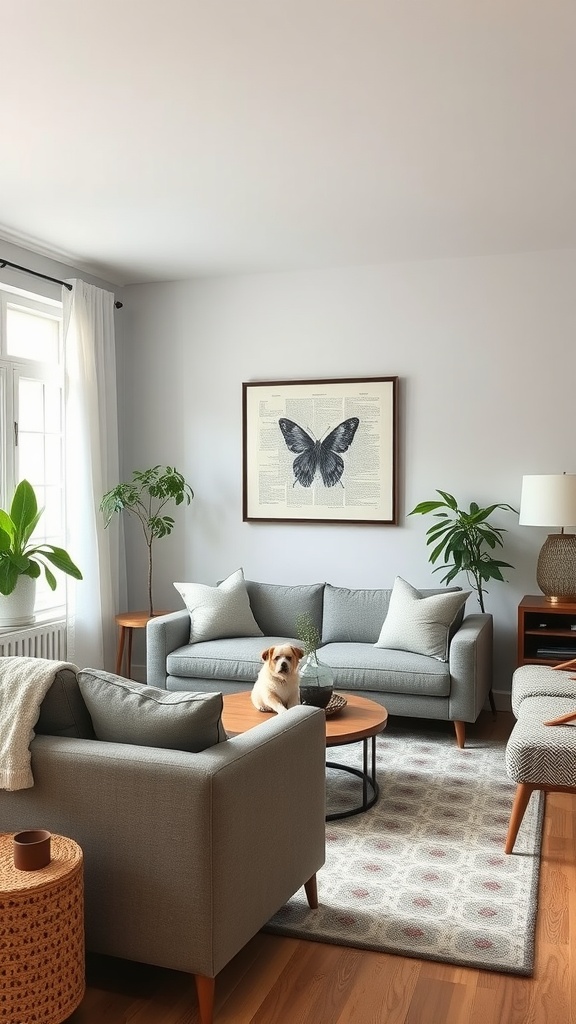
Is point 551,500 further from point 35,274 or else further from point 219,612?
point 35,274

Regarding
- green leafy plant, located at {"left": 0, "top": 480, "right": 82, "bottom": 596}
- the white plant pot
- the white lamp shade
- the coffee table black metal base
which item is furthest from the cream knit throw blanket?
the white lamp shade

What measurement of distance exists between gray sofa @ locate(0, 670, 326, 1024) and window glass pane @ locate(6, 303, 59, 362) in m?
3.30

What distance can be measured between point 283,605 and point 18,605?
1.56 m

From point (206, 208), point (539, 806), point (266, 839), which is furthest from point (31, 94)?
point (539, 806)

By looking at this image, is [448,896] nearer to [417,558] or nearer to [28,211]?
[417,558]

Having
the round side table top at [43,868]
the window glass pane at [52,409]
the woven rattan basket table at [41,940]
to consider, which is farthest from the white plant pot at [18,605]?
the woven rattan basket table at [41,940]

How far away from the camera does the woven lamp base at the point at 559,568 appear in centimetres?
492

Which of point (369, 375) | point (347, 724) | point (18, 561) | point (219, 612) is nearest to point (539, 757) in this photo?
point (347, 724)

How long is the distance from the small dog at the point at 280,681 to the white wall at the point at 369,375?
6.81 ft

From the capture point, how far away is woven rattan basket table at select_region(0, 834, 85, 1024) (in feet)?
6.63

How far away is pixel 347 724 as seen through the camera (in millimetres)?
3586

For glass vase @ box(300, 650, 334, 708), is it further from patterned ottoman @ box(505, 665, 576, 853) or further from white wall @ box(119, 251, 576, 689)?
white wall @ box(119, 251, 576, 689)

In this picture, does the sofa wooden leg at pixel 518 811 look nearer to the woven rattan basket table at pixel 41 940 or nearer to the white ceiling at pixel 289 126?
the woven rattan basket table at pixel 41 940

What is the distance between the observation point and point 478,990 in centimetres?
236
